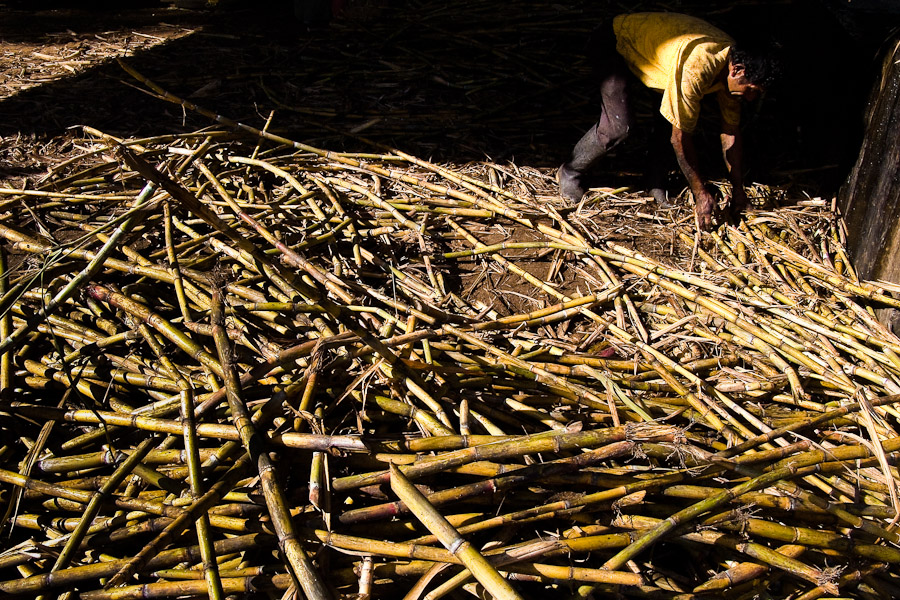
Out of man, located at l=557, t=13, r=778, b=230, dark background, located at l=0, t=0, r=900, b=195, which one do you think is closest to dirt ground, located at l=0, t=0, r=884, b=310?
dark background, located at l=0, t=0, r=900, b=195

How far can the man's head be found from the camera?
287cm

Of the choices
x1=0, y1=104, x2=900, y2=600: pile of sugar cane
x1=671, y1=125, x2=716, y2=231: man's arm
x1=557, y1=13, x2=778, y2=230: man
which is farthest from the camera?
x1=671, y1=125, x2=716, y2=231: man's arm

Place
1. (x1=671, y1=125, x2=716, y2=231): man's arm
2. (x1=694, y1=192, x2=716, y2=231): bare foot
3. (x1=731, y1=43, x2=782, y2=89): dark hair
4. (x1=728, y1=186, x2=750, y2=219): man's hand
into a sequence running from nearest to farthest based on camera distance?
(x1=731, y1=43, x2=782, y2=89): dark hair
(x1=671, y1=125, x2=716, y2=231): man's arm
(x1=694, y1=192, x2=716, y2=231): bare foot
(x1=728, y1=186, x2=750, y2=219): man's hand

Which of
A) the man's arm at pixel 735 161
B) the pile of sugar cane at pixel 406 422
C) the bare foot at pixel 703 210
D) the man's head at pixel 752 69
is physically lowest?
the pile of sugar cane at pixel 406 422

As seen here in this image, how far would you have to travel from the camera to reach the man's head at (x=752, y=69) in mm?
2865

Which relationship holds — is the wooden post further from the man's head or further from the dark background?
the man's head

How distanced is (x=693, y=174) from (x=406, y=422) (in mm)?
2091

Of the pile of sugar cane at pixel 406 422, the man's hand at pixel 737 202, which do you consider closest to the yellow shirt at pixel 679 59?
the man's hand at pixel 737 202

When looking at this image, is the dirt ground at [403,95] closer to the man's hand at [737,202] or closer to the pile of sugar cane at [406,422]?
the man's hand at [737,202]

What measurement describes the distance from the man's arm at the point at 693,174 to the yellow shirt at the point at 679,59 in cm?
6

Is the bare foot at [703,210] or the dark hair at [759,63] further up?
the dark hair at [759,63]

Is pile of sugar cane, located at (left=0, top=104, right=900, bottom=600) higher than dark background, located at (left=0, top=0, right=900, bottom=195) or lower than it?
lower

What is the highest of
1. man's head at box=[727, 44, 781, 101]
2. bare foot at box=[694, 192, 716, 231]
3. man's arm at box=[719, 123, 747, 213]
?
man's head at box=[727, 44, 781, 101]

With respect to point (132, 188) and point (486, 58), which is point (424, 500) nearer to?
point (132, 188)
